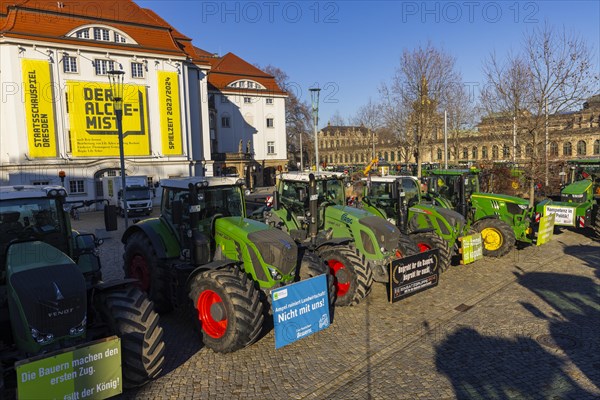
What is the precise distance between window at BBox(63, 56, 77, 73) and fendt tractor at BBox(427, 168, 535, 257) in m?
28.2

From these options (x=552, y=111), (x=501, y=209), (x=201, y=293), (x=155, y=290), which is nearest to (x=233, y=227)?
(x=201, y=293)

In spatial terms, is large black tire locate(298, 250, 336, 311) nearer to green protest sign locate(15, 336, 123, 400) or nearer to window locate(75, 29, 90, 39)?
green protest sign locate(15, 336, 123, 400)

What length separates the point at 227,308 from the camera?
6914 millimetres

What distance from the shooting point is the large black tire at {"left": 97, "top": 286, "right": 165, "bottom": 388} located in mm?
5801

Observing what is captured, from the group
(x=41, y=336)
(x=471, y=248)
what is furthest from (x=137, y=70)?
(x=41, y=336)

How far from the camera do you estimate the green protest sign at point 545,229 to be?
46.5 feet

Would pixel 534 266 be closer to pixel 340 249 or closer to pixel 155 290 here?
pixel 340 249

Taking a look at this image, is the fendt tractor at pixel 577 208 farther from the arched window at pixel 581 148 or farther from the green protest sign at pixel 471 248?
the arched window at pixel 581 148

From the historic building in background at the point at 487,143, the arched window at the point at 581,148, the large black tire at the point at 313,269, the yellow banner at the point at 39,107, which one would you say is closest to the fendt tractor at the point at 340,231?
the large black tire at the point at 313,269

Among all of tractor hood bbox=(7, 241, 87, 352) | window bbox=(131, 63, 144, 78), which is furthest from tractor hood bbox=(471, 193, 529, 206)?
window bbox=(131, 63, 144, 78)

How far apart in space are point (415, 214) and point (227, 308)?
7779 millimetres

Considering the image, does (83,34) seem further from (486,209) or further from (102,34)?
(486,209)

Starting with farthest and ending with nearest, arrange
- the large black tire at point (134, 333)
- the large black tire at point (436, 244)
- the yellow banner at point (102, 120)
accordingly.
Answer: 1. the yellow banner at point (102, 120)
2. the large black tire at point (436, 244)
3. the large black tire at point (134, 333)

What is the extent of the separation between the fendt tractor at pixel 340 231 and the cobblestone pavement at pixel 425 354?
2.32 feet
